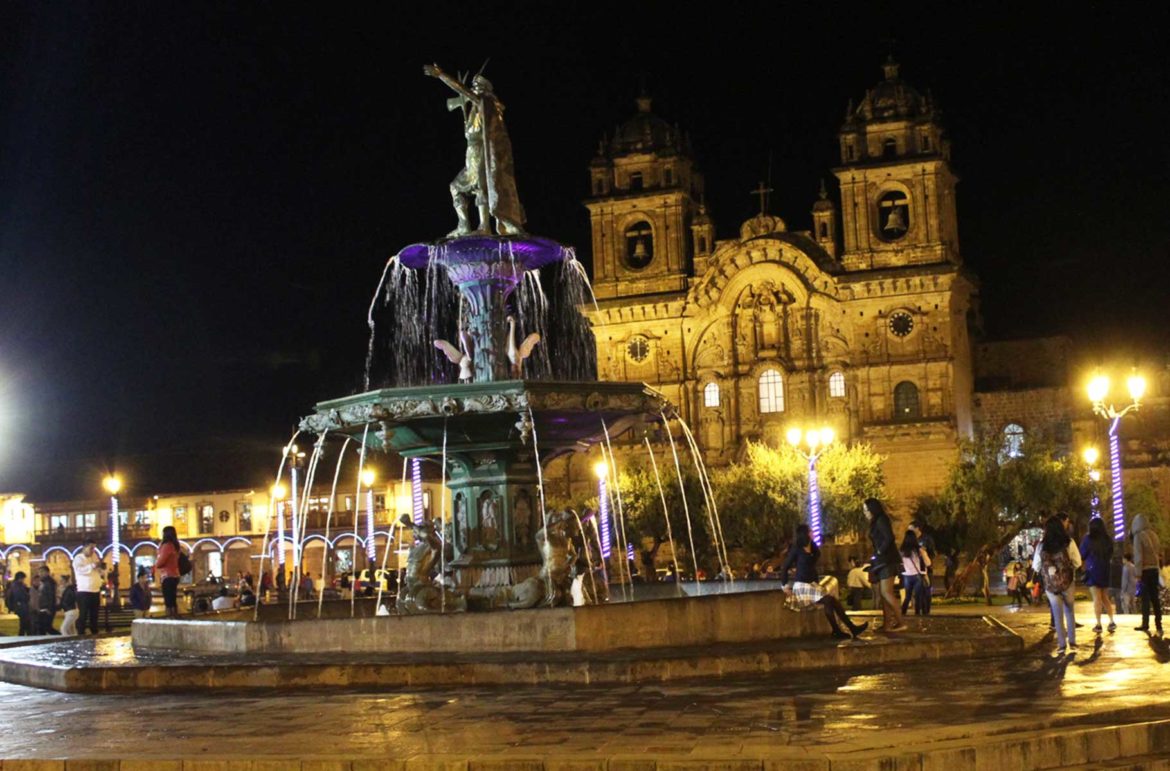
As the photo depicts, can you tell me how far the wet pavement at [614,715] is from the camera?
8203 mm

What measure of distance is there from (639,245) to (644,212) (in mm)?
1313

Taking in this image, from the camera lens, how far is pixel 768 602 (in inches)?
513

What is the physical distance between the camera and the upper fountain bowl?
52.9 feet

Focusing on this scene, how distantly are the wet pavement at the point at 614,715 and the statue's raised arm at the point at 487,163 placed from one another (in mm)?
6743

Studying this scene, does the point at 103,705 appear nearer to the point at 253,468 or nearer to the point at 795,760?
the point at 795,760

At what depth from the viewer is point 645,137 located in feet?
203

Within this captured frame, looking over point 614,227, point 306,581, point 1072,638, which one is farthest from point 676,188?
point 1072,638

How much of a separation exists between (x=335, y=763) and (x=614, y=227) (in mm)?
54151

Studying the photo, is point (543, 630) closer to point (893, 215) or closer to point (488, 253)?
point (488, 253)

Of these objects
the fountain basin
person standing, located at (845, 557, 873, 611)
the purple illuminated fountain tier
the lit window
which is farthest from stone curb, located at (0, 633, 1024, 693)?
the lit window

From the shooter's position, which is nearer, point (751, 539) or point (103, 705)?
point (103, 705)

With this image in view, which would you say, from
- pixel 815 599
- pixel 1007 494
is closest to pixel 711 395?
pixel 1007 494

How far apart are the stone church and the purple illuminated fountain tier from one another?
130ft

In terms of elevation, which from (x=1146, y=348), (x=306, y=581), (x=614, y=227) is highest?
(x=614, y=227)
